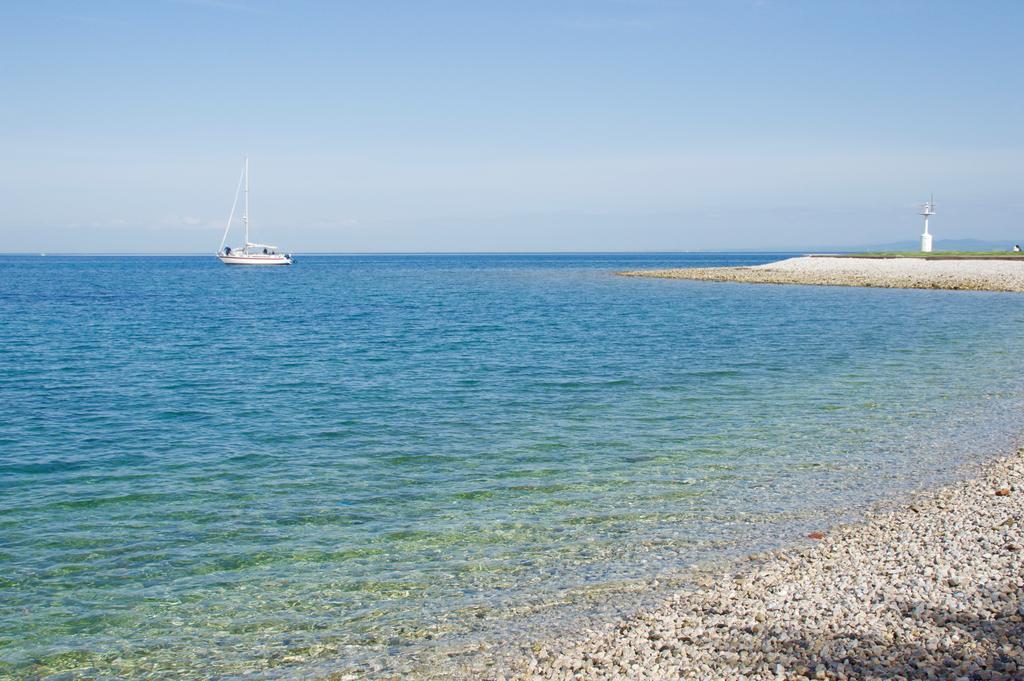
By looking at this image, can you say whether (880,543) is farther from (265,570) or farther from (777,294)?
(777,294)

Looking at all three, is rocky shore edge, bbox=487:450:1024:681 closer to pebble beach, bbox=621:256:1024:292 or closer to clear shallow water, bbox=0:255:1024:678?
clear shallow water, bbox=0:255:1024:678

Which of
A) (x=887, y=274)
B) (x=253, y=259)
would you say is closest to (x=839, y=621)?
(x=887, y=274)

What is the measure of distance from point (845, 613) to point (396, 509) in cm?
701

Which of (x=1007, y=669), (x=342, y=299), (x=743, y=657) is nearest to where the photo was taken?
(x=1007, y=669)

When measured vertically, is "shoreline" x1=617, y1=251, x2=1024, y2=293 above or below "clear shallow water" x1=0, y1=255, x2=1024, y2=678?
above

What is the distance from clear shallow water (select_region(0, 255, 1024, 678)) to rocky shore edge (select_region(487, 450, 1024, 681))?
3.16 feet

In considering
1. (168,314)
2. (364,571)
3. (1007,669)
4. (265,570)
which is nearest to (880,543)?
(1007,669)

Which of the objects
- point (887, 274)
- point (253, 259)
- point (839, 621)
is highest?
point (253, 259)

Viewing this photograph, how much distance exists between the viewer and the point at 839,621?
8.54m

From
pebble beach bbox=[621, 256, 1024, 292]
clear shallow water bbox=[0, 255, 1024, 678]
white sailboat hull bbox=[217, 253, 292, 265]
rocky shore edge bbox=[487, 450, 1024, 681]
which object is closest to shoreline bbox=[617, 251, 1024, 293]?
pebble beach bbox=[621, 256, 1024, 292]

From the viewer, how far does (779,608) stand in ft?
29.7

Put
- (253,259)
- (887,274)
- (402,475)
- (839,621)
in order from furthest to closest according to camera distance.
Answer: (253,259)
(887,274)
(402,475)
(839,621)

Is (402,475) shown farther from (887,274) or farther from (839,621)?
(887,274)

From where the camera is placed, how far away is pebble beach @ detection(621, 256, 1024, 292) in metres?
79.0
